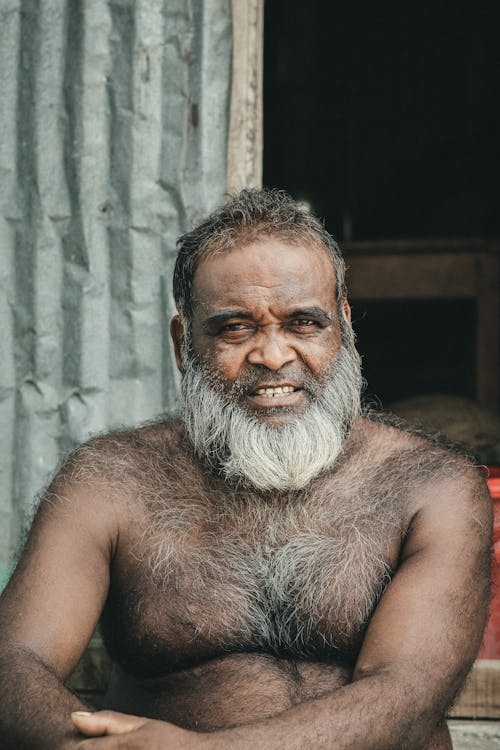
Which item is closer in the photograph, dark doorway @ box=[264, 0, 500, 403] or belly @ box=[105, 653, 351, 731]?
belly @ box=[105, 653, 351, 731]

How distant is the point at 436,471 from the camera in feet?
8.90

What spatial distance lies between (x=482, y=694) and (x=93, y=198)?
2156 millimetres

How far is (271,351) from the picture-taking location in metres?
2.74

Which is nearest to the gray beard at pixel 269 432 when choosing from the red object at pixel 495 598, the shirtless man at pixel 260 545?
the shirtless man at pixel 260 545

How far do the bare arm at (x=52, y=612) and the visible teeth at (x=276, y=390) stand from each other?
0.52m

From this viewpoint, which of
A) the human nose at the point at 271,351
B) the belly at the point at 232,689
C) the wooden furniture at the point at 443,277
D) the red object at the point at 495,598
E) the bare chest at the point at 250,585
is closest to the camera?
the belly at the point at 232,689

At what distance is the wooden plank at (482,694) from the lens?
3.31 m

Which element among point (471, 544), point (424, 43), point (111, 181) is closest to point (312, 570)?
point (471, 544)

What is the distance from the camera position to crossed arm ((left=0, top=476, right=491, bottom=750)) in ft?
7.07

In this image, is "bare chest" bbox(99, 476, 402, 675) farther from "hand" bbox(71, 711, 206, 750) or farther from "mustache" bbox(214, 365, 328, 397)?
"hand" bbox(71, 711, 206, 750)

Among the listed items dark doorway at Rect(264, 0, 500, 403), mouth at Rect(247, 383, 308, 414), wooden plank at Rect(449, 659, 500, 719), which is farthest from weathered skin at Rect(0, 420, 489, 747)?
dark doorway at Rect(264, 0, 500, 403)

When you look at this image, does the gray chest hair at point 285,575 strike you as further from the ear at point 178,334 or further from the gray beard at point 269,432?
the ear at point 178,334

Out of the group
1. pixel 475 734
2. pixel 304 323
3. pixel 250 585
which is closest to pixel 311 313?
pixel 304 323

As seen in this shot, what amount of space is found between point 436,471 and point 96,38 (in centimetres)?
196
